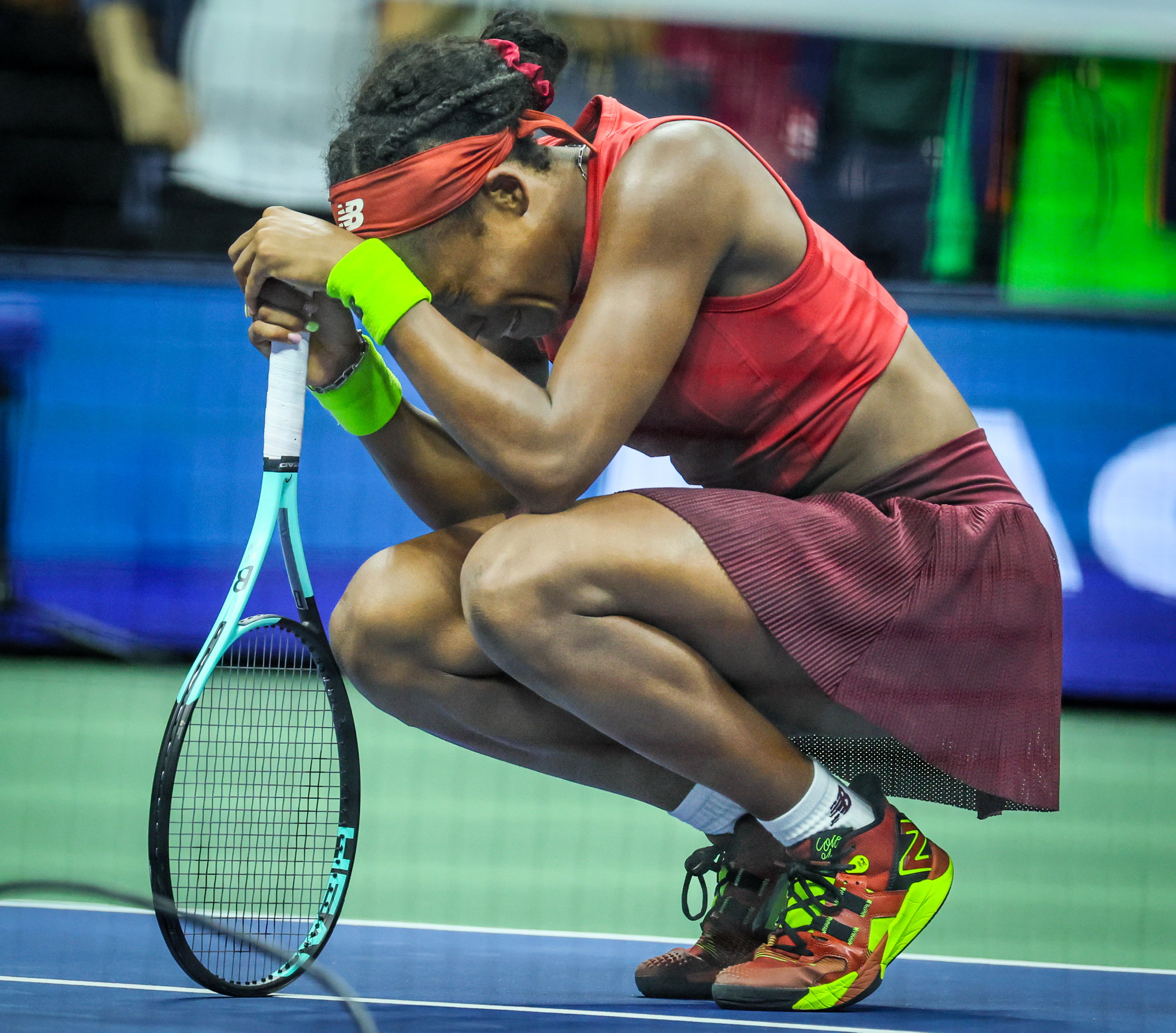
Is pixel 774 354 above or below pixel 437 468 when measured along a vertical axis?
above

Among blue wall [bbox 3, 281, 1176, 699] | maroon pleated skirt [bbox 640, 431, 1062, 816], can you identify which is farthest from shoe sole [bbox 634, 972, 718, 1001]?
blue wall [bbox 3, 281, 1176, 699]

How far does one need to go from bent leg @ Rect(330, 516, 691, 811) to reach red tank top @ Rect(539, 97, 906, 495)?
0.30 meters

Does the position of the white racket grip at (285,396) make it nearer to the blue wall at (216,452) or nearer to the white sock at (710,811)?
the white sock at (710,811)

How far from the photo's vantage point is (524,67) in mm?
1557

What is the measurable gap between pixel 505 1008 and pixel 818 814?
363 millimetres

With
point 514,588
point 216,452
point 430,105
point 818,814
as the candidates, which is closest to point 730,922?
point 818,814

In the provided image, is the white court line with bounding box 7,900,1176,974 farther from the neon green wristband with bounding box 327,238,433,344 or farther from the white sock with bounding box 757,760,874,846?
the neon green wristband with bounding box 327,238,433,344

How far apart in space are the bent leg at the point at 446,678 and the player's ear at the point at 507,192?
384 millimetres

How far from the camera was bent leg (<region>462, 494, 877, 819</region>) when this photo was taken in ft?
4.65

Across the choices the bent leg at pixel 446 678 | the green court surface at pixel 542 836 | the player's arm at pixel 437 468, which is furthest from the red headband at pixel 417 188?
the green court surface at pixel 542 836

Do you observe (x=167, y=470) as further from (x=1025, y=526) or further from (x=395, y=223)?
(x=1025, y=526)

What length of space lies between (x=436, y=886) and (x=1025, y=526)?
115 centimetres

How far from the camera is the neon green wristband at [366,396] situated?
1631 millimetres

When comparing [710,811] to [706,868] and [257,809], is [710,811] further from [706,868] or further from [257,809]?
[257,809]
